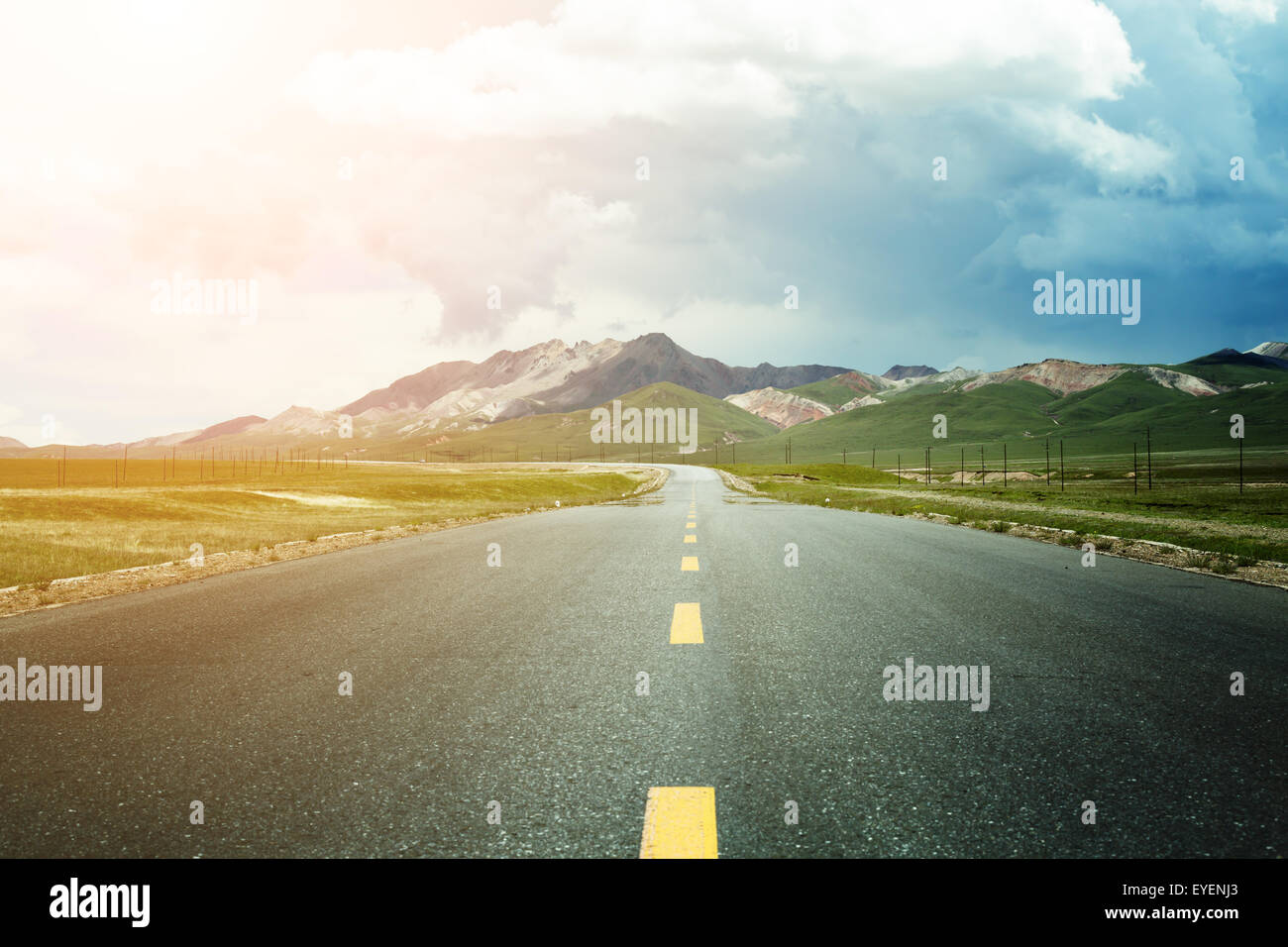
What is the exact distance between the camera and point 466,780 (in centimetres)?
419

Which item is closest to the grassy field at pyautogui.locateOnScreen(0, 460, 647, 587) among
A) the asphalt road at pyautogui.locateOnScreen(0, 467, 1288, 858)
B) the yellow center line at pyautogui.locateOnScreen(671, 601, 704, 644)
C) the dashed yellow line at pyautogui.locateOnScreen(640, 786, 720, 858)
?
the asphalt road at pyautogui.locateOnScreen(0, 467, 1288, 858)

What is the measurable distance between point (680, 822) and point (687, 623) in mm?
4786

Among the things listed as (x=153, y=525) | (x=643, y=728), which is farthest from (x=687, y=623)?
(x=153, y=525)

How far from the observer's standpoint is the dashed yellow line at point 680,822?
339cm

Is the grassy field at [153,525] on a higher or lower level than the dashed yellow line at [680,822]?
lower

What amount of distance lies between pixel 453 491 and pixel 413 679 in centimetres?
5583

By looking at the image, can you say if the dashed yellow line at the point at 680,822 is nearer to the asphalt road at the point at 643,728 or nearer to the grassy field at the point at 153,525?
the asphalt road at the point at 643,728

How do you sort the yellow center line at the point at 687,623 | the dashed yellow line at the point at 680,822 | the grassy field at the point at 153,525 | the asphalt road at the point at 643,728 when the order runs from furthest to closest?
1. the grassy field at the point at 153,525
2. the yellow center line at the point at 687,623
3. the asphalt road at the point at 643,728
4. the dashed yellow line at the point at 680,822

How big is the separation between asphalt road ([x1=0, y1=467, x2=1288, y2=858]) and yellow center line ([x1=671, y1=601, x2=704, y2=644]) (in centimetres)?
16

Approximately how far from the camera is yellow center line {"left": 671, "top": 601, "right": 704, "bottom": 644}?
762 cm

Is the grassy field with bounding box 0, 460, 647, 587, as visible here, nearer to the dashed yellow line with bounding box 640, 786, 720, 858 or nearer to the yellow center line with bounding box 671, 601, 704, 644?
the yellow center line with bounding box 671, 601, 704, 644

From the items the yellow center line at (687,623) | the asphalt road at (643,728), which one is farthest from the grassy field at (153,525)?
the yellow center line at (687,623)

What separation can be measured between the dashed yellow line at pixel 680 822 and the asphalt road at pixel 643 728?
0.09 feet
